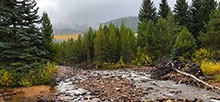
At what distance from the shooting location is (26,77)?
13.5 m

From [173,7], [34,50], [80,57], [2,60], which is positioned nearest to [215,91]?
[34,50]

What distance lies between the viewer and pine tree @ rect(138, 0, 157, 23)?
1882 inches

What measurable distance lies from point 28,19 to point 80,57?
1872 inches

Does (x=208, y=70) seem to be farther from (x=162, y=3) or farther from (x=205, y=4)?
(x=162, y=3)

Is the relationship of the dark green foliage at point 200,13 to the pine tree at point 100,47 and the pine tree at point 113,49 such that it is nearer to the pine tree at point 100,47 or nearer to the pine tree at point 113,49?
the pine tree at point 113,49

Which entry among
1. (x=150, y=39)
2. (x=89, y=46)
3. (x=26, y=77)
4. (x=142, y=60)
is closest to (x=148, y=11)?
(x=150, y=39)

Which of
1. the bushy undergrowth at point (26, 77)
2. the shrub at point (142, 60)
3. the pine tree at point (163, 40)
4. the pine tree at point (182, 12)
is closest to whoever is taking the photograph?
the bushy undergrowth at point (26, 77)

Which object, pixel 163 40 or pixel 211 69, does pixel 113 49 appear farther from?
pixel 211 69

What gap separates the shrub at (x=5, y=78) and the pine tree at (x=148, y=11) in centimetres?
4244

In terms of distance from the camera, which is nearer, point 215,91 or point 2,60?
point 215,91

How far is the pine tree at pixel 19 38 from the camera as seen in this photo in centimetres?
1388

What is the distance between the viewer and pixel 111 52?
151 ft

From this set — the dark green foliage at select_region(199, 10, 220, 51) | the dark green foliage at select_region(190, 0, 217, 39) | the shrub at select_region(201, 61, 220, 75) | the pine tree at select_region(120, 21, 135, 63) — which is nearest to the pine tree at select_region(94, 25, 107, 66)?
the pine tree at select_region(120, 21, 135, 63)

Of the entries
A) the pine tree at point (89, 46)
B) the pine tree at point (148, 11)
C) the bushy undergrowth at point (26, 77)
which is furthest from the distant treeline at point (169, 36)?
the bushy undergrowth at point (26, 77)
